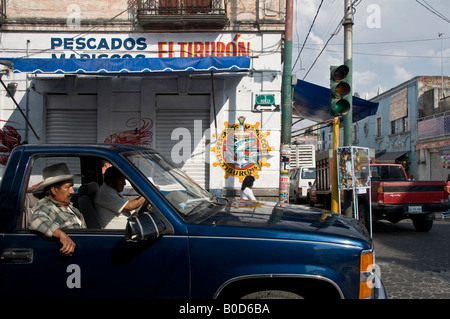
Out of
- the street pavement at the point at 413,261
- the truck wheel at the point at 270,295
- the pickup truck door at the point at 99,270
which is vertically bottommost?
the street pavement at the point at 413,261

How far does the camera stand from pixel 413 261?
21.4 ft

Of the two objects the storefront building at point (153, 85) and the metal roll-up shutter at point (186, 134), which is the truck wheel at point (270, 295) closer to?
the storefront building at point (153, 85)

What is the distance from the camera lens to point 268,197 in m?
10.2

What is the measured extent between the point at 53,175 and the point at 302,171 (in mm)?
16206

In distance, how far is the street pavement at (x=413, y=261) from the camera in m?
5.01

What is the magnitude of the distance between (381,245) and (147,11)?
8.32m

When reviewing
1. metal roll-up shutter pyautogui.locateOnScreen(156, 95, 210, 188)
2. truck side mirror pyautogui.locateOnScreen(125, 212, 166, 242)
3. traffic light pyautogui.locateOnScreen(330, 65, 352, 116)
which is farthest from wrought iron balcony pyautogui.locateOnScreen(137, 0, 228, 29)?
truck side mirror pyautogui.locateOnScreen(125, 212, 166, 242)

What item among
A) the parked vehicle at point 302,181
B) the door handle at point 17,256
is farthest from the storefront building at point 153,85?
the parked vehicle at point 302,181

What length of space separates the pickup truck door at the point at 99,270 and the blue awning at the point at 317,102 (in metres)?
9.07

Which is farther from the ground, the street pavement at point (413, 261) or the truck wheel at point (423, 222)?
the truck wheel at point (423, 222)

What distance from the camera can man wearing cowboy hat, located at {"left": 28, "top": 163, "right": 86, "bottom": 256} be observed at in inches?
105

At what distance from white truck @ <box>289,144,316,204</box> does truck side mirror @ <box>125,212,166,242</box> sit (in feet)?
51.7
